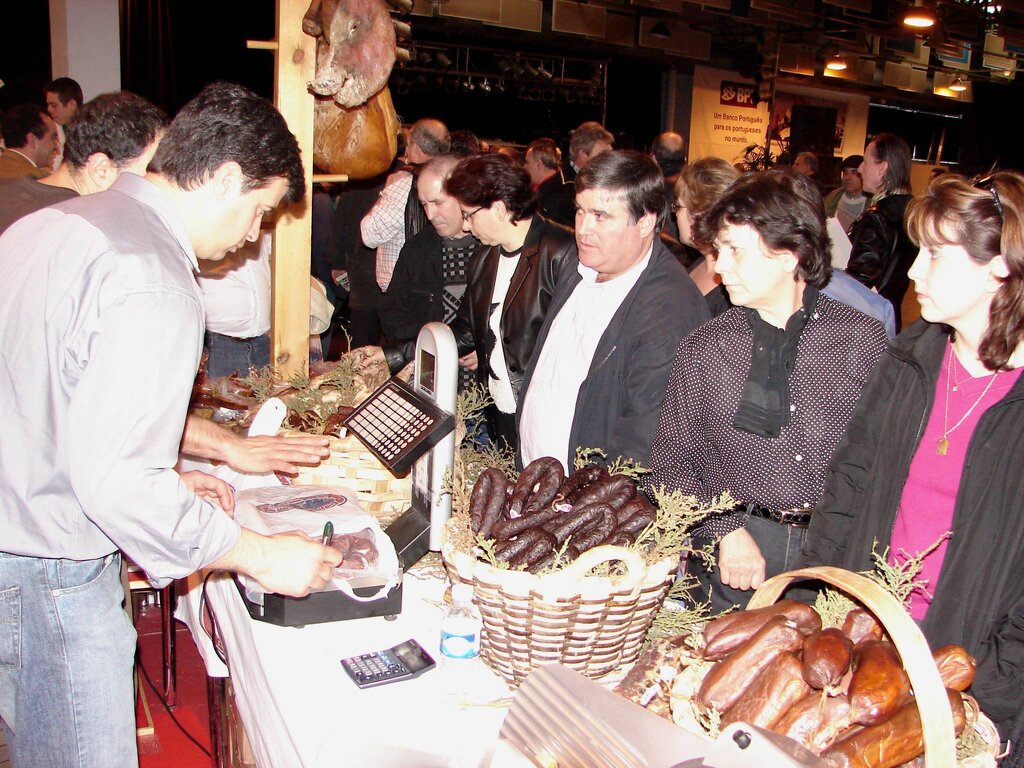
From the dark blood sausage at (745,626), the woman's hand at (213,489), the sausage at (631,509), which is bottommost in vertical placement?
the woman's hand at (213,489)

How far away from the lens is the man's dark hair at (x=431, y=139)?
186 inches

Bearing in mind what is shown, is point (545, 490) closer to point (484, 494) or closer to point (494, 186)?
point (484, 494)

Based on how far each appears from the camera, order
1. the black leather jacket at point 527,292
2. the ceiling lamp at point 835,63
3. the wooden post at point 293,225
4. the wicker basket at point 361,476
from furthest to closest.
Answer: the ceiling lamp at point 835,63, the black leather jacket at point 527,292, the wooden post at point 293,225, the wicker basket at point 361,476

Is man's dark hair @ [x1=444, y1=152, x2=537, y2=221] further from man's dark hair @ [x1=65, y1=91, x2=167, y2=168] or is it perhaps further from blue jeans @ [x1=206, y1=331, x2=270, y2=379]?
blue jeans @ [x1=206, y1=331, x2=270, y2=379]

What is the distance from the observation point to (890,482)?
1776mm

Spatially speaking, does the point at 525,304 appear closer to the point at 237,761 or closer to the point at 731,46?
the point at 237,761

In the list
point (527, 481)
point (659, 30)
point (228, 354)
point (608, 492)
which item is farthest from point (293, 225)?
point (659, 30)

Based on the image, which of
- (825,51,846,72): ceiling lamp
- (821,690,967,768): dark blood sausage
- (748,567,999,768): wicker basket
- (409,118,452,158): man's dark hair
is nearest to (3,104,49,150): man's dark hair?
(409,118,452,158): man's dark hair

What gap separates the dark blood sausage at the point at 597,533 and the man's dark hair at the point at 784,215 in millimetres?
818

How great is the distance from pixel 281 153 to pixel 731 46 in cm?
1252

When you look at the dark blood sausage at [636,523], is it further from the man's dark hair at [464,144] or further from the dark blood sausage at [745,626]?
the man's dark hair at [464,144]

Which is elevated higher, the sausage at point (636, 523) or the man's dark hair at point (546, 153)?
the man's dark hair at point (546, 153)

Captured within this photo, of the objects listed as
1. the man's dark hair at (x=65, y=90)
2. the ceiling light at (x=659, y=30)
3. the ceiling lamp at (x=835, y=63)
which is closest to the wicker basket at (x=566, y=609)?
the man's dark hair at (x=65, y=90)

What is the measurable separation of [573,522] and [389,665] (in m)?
0.39
